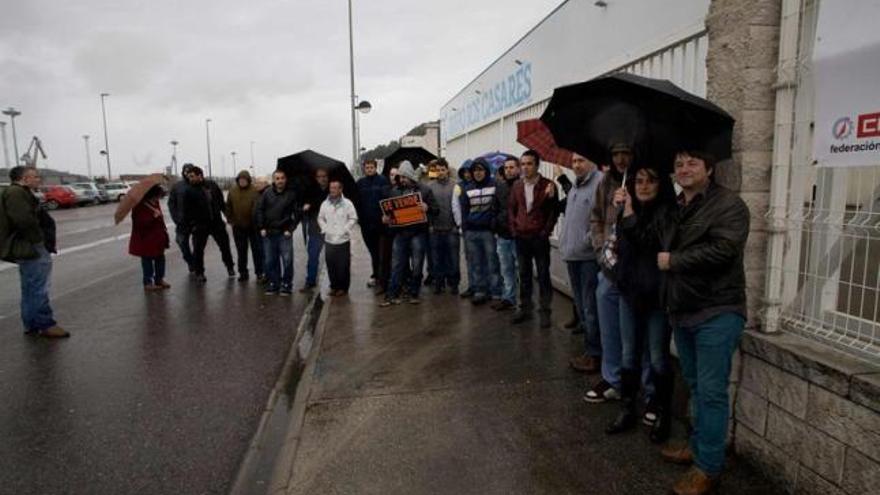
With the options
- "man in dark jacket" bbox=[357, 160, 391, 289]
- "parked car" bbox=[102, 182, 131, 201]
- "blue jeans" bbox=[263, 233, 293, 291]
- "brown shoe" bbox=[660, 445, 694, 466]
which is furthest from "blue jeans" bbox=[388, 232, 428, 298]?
"parked car" bbox=[102, 182, 131, 201]

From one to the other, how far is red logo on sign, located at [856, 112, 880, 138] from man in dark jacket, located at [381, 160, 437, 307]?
17.9 feet

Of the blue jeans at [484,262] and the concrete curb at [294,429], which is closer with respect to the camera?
the concrete curb at [294,429]

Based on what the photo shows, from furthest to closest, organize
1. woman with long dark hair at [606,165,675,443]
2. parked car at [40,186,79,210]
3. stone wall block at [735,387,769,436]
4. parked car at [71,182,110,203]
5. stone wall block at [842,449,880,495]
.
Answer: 1. parked car at [71,182,110,203]
2. parked car at [40,186,79,210]
3. woman with long dark hair at [606,165,675,443]
4. stone wall block at [735,387,769,436]
5. stone wall block at [842,449,880,495]

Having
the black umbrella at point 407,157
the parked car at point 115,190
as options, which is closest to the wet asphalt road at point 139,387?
the black umbrella at point 407,157

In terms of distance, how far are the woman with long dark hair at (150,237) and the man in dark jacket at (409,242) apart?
400 cm

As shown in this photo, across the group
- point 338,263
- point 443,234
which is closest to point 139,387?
point 338,263

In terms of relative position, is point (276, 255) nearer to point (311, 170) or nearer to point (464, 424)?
point (311, 170)

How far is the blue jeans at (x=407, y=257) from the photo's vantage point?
774 centimetres

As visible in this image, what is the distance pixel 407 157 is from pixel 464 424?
18.4ft

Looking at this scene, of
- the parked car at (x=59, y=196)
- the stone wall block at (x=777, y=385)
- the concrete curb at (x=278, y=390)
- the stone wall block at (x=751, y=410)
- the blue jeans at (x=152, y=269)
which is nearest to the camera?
the stone wall block at (x=777, y=385)

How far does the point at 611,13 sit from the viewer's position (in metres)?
6.41

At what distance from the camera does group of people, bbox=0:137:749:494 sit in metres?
2.89

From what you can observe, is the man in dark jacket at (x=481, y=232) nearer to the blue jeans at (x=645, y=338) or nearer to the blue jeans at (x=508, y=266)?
the blue jeans at (x=508, y=266)

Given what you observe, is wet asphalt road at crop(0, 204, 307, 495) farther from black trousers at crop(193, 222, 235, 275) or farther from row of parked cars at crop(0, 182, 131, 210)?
row of parked cars at crop(0, 182, 131, 210)
